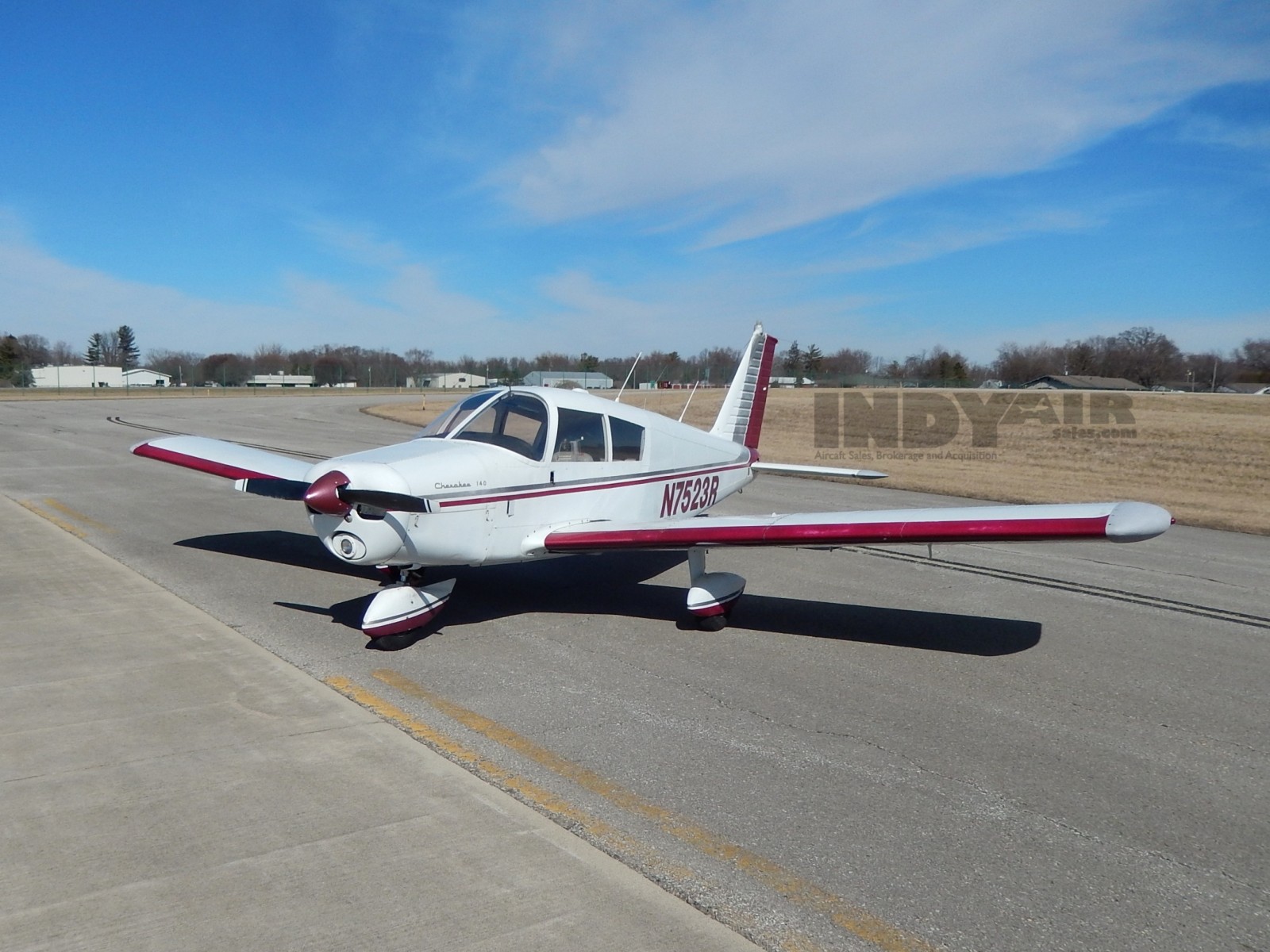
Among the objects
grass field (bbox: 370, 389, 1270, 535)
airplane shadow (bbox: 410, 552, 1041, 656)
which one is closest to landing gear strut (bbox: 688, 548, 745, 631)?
airplane shadow (bbox: 410, 552, 1041, 656)

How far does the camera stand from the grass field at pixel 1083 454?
54.9 ft

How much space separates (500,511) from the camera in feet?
22.2

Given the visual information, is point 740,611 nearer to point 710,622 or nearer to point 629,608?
point 710,622

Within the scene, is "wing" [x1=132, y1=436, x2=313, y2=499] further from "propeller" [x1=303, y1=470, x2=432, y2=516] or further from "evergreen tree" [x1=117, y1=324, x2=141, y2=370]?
"evergreen tree" [x1=117, y1=324, x2=141, y2=370]

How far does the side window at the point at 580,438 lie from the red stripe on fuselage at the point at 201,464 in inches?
147

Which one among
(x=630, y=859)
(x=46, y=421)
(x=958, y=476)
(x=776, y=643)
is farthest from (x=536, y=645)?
(x=46, y=421)

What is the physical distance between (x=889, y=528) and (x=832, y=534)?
0.41 m

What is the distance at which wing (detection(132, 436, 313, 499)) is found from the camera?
894 centimetres

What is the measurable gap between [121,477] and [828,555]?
12.6 m

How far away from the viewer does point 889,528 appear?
6195mm

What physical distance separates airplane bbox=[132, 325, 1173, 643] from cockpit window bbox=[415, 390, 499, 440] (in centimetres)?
2

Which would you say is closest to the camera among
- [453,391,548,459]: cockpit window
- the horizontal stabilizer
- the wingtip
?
the wingtip

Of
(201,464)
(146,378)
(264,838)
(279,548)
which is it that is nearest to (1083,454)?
(279,548)

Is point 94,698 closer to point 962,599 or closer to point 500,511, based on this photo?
point 500,511
